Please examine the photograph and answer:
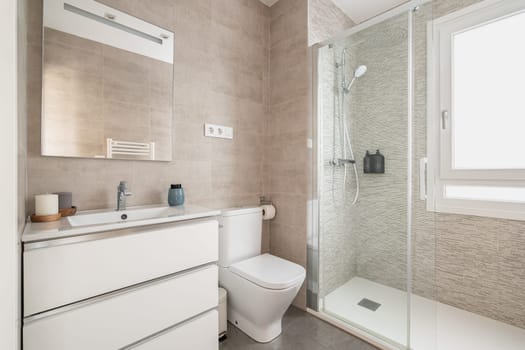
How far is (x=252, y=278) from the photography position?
1.44m

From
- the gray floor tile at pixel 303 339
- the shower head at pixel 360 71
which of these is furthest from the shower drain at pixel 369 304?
the shower head at pixel 360 71

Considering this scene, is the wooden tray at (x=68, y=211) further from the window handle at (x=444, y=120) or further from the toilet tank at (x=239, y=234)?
the window handle at (x=444, y=120)

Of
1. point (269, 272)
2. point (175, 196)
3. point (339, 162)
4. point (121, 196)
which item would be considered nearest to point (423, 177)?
point (339, 162)

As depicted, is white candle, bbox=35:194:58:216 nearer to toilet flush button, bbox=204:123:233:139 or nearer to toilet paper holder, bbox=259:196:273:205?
toilet flush button, bbox=204:123:233:139

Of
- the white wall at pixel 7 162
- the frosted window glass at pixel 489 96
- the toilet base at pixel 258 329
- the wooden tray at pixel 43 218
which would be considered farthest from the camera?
the frosted window glass at pixel 489 96

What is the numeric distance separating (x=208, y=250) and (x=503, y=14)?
2.47 meters

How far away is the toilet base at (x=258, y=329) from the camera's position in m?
1.51

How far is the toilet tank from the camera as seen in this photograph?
65.1 inches

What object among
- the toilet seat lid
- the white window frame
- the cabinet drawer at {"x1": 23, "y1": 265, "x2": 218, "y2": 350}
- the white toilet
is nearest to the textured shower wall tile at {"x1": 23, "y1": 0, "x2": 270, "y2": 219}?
the white toilet

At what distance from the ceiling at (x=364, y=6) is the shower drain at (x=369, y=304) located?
8.02 ft

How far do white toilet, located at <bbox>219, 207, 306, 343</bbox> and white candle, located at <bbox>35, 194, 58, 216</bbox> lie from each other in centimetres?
90

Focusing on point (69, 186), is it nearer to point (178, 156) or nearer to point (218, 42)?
point (178, 156)

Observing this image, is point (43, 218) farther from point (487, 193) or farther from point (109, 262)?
point (487, 193)

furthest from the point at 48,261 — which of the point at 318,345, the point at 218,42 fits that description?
the point at 218,42
